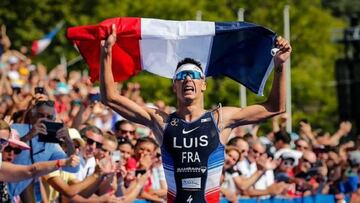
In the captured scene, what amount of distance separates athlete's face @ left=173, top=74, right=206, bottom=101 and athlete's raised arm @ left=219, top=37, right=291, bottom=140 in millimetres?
322

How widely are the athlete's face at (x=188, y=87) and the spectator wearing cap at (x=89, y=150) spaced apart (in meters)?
3.41

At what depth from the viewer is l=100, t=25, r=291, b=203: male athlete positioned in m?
10.8

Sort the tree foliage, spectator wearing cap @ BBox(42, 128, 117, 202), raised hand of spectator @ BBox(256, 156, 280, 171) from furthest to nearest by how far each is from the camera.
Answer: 1. the tree foliage
2. raised hand of spectator @ BBox(256, 156, 280, 171)
3. spectator wearing cap @ BBox(42, 128, 117, 202)

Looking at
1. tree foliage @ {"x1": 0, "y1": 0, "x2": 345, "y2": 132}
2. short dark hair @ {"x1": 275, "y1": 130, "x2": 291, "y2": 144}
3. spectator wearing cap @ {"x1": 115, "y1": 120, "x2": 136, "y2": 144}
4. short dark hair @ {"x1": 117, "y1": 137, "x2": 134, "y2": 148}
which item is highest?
tree foliage @ {"x1": 0, "y1": 0, "x2": 345, "y2": 132}

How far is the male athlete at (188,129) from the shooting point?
10805 millimetres

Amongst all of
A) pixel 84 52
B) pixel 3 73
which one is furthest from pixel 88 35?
pixel 3 73

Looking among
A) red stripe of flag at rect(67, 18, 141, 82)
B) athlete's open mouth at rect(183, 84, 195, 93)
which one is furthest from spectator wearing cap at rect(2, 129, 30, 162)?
athlete's open mouth at rect(183, 84, 195, 93)

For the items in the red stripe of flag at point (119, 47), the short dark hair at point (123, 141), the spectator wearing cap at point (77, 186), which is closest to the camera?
the red stripe of flag at point (119, 47)

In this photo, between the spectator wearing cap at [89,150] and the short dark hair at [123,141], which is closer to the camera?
the spectator wearing cap at [89,150]

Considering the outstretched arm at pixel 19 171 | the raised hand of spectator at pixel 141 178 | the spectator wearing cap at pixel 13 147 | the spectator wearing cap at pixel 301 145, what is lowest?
the outstretched arm at pixel 19 171

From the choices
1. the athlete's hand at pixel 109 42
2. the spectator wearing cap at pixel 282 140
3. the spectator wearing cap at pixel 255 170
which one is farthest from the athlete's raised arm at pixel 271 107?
the spectator wearing cap at pixel 282 140

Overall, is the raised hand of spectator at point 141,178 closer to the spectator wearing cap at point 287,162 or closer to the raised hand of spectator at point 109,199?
the raised hand of spectator at point 109,199

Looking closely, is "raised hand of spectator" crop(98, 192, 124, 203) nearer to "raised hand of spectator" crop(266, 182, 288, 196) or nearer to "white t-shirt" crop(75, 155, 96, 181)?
"white t-shirt" crop(75, 155, 96, 181)

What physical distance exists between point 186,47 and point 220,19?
3872 cm
